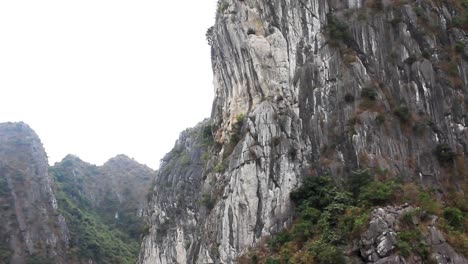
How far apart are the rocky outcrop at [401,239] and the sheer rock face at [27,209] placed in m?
44.8

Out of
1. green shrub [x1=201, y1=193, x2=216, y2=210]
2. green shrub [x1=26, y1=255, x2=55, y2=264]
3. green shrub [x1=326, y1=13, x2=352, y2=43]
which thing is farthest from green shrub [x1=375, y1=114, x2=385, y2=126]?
green shrub [x1=26, y1=255, x2=55, y2=264]

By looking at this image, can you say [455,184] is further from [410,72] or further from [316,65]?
[316,65]

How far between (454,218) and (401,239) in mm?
3073

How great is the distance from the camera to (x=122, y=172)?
281 ft

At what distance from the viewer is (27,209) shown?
6169 centimetres

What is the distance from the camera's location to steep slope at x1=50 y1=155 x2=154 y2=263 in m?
61.2

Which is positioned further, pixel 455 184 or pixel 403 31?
pixel 403 31

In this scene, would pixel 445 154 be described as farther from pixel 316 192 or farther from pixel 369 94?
pixel 316 192

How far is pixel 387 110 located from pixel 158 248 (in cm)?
2358

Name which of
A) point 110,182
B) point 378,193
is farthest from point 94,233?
point 378,193

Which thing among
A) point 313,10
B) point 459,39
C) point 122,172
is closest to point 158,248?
point 313,10

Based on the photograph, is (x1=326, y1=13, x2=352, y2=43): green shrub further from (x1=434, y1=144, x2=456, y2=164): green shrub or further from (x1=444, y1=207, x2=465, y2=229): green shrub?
(x1=444, y1=207, x2=465, y2=229): green shrub

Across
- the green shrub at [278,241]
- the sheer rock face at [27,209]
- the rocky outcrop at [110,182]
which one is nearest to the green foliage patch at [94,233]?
the rocky outcrop at [110,182]

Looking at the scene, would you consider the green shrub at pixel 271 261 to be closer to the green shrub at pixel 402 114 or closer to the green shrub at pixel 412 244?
the green shrub at pixel 412 244
